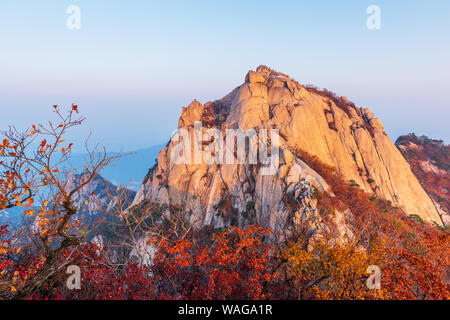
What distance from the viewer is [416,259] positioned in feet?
45.2

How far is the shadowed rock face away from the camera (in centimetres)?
3616

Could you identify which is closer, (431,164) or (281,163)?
(281,163)

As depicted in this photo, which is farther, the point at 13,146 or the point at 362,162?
the point at 362,162

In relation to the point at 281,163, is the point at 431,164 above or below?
below

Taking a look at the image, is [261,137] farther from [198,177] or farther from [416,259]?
[416,259]

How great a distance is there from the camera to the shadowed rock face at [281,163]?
119 feet

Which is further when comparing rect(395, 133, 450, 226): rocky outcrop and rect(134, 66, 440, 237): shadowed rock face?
rect(395, 133, 450, 226): rocky outcrop

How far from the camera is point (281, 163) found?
35.9 metres

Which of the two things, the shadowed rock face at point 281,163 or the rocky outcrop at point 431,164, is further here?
the rocky outcrop at point 431,164

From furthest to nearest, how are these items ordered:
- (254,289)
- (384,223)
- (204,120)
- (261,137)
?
(204,120)
(261,137)
(384,223)
(254,289)
